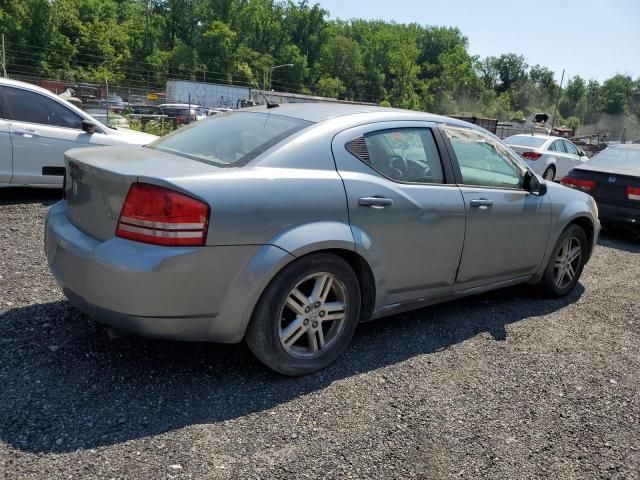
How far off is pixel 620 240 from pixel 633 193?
0.76 metres

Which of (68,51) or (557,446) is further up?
(68,51)

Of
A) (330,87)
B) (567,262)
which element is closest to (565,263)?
(567,262)

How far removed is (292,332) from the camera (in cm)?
314

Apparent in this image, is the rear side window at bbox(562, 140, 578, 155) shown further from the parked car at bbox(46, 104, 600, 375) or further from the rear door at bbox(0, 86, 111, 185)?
the rear door at bbox(0, 86, 111, 185)

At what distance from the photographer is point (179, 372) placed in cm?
315

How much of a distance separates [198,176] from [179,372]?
114cm

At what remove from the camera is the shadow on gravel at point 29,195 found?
7116 millimetres

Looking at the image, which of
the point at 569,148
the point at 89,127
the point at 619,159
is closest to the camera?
the point at 89,127

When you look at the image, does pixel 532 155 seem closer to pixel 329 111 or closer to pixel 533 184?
pixel 533 184

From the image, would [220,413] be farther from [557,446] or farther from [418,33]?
[418,33]

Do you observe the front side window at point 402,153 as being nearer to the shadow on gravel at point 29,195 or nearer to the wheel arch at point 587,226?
the wheel arch at point 587,226

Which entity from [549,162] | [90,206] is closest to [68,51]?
[549,162]

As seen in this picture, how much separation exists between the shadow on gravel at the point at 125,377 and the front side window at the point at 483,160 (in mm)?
1154

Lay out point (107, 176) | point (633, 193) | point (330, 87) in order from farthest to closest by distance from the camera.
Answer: point (330, 87) < point (633, 193) < point (107, 176)
